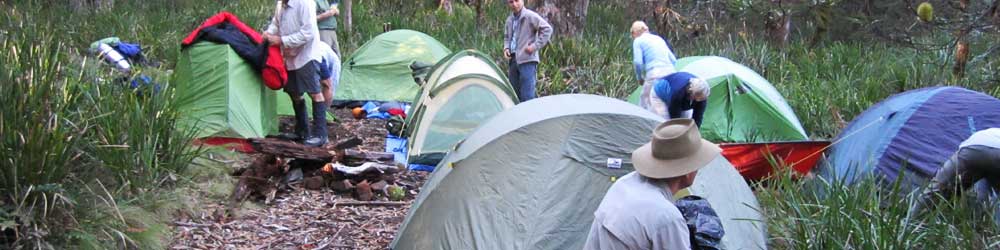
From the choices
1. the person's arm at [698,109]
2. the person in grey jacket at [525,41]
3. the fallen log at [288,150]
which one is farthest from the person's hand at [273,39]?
the person's arm at [698,109]

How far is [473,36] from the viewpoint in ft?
45.8

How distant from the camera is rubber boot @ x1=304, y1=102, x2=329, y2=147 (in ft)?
26.9

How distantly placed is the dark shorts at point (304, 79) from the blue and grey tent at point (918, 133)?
4119mm

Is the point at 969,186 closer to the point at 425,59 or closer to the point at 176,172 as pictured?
the point at 176,172

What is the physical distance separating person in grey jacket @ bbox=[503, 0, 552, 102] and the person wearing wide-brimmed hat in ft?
19.3

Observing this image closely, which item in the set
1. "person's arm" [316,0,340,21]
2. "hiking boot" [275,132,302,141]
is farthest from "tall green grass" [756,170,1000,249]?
"person's arm" [316,0,340,21]

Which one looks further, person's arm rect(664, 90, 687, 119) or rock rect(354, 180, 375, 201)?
person's arm rect(664, 90, 687, 119)

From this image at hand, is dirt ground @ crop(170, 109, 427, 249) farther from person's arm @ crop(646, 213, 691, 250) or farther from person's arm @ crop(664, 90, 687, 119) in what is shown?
person's arm @ crop(646, 213, 691, 250)

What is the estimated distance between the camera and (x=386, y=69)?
437 inches

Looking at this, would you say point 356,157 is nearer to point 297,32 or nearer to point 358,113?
point 297,32

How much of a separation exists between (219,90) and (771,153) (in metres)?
4.41

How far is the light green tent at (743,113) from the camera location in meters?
8.53

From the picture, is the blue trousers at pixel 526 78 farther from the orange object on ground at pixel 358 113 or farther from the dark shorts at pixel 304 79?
the dark shorts at pixel 304 79

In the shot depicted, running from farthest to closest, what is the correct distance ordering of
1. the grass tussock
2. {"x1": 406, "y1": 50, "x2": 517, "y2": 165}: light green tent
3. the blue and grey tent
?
{"x1": 406, "y1": 50, "x2": 517, "y2": 165}: light green tent, the blue and grey tent, the grass tussock
